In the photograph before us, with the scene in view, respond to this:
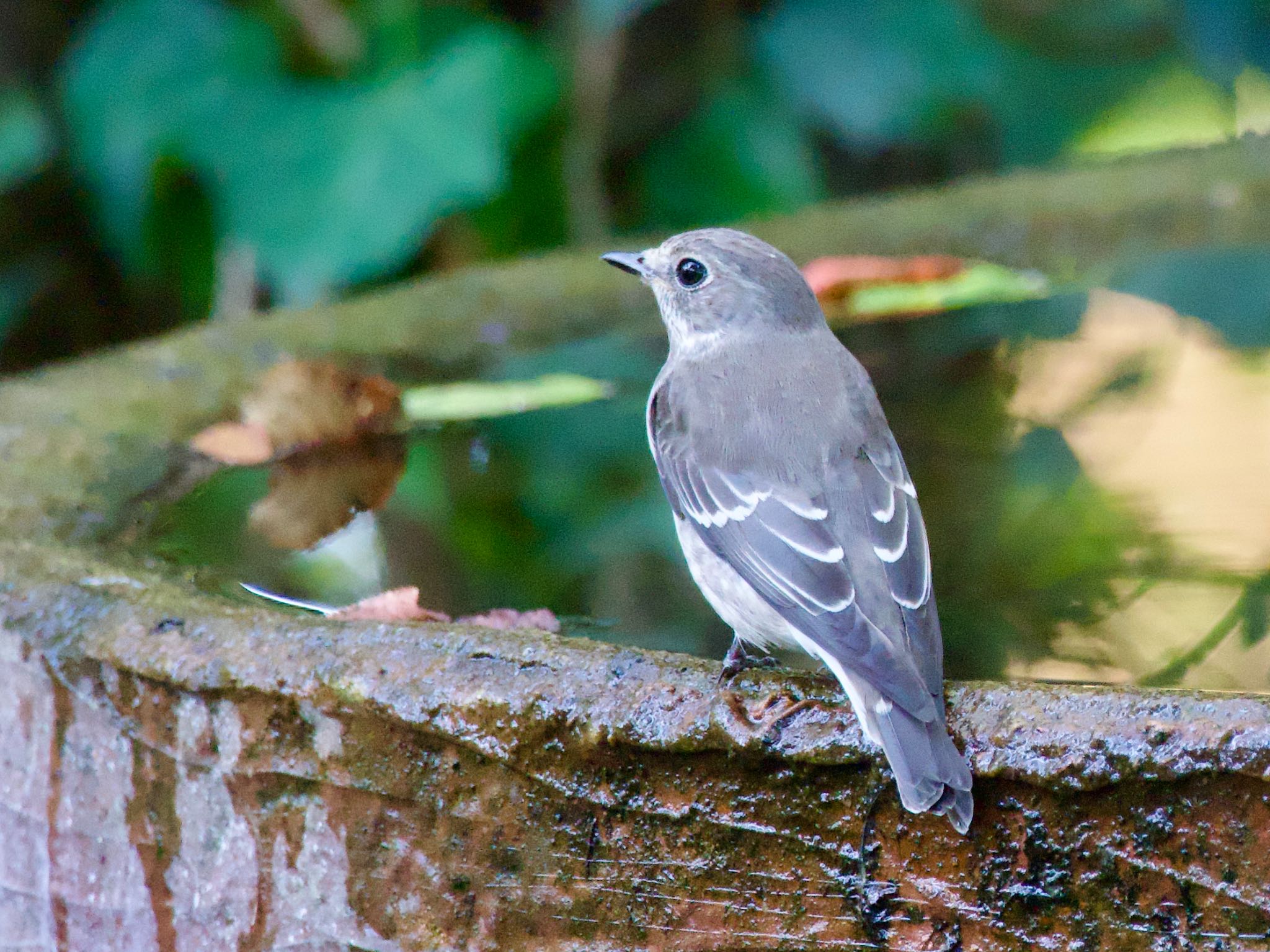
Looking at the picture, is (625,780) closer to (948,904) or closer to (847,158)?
(948,904)

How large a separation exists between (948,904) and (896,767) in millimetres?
247

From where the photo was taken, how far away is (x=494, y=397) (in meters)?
3.58

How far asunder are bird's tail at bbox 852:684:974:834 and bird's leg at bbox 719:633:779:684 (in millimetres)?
220

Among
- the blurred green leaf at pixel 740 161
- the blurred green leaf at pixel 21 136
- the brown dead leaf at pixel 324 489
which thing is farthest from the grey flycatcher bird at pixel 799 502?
the blurred green leaf at pixel 21 136

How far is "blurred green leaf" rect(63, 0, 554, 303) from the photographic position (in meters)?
4.74

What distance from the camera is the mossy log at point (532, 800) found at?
1786mm

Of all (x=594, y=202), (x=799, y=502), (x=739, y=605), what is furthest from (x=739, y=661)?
(x=594, y=202)

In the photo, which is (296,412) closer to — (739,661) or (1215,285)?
(739,661)

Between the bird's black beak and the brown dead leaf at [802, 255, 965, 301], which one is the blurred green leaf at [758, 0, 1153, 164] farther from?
the bird's black beak

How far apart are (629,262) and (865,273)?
3.46 ft

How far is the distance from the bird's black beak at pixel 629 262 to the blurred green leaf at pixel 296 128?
5.20ft

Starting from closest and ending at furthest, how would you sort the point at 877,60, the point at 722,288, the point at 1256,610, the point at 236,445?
1. the point at 1256,610
2. the point at 722,288
3. the point at 236,445
4. the point at 877,60

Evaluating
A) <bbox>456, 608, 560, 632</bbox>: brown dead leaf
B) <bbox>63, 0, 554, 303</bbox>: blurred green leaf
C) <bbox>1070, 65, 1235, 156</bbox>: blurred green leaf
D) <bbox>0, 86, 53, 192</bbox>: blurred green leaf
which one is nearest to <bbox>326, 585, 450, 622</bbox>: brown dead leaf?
<bbox>456, 608, 560, 632</bbox>: brown dead leaf

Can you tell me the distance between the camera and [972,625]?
245 centimetres
